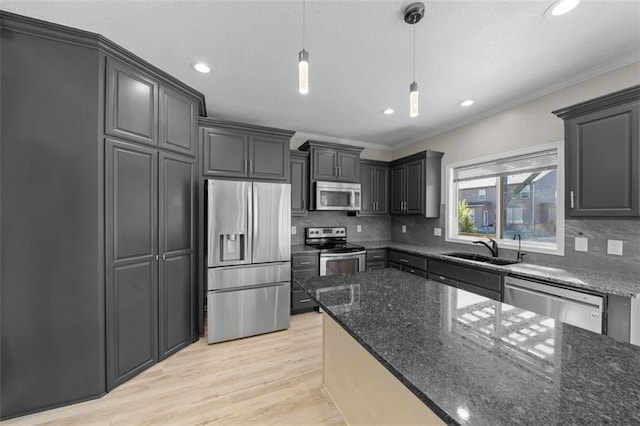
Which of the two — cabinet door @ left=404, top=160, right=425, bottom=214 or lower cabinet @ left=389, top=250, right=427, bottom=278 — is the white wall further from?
lower cabinet @ left=389, top=250, right=427, bottom=278

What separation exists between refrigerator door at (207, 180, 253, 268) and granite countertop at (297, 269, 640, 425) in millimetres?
1694

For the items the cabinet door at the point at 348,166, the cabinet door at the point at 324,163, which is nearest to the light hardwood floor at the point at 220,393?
the cabinet door at the point at 324,163

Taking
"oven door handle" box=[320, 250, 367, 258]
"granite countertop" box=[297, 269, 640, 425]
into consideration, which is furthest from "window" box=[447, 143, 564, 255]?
"granite countertop" box=[297, 269, 640, 425]

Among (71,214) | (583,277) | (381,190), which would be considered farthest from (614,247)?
(71,214)

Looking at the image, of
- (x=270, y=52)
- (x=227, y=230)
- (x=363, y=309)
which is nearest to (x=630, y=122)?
(x=363, y=309)

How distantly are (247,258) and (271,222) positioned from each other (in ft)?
1.62

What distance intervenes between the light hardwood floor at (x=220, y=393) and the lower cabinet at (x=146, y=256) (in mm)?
191

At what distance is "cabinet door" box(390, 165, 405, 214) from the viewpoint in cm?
423

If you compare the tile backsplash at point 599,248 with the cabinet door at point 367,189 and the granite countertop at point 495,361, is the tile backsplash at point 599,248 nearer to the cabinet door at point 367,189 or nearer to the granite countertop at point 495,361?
the granite countertop at point 495,361

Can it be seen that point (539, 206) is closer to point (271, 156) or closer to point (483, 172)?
point (483, 172)

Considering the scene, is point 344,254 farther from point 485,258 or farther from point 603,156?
point 603,156

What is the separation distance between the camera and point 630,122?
1812mm

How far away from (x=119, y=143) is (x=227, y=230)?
121cm

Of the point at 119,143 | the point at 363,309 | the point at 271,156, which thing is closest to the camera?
the point at 363,309
